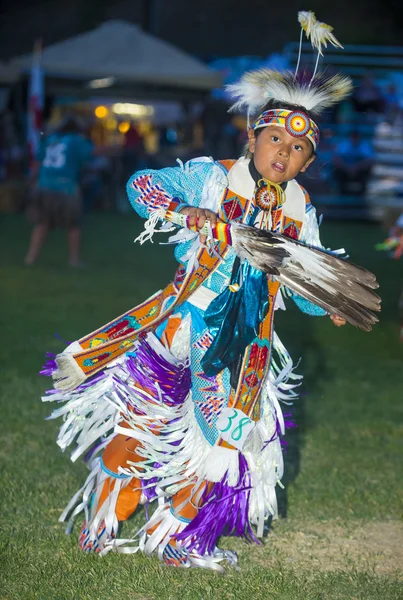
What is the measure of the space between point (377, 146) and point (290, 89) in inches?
618

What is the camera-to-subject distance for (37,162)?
1085 centimetres

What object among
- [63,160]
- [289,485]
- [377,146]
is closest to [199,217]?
[289,485]

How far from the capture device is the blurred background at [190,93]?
16438 mm

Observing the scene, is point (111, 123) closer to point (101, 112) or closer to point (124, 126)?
point (101, 112)

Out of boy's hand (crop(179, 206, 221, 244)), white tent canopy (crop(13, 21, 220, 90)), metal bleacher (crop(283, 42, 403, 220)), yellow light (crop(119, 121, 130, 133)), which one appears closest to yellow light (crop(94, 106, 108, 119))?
yellow light (crop(119, 121, 130, 133))

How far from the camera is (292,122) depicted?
311 cm

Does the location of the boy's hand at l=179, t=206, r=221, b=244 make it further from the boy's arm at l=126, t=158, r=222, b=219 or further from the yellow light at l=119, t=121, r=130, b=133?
the yellow light at l=119, t=121, r=130, b=133

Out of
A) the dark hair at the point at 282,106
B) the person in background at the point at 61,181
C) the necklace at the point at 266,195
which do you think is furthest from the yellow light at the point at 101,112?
the necklace at the point at 266,195

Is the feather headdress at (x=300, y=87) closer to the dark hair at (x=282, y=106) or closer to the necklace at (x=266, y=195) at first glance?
the dark hair at (x=282, y=106)

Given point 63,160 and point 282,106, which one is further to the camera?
point 63,160

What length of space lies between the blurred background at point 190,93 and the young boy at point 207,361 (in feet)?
41.6

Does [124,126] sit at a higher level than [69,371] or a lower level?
lower

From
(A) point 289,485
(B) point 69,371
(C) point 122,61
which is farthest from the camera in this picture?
(C) point 122,61

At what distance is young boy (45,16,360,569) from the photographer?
314 centimetres
